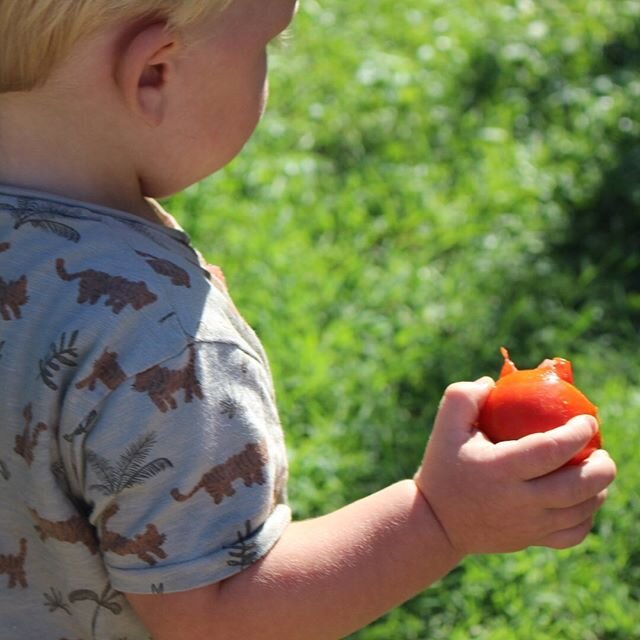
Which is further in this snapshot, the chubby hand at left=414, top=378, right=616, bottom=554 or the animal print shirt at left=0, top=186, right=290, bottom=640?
the chubby hand at left=414, top=378, right=616, bottom=554

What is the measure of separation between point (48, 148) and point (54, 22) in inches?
7.2

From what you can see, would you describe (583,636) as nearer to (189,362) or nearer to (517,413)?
(517,413)

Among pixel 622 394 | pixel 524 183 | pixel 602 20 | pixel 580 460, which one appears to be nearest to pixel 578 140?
pixel 524 183

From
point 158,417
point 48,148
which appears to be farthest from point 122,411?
point 48,148

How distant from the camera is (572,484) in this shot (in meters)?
1.74

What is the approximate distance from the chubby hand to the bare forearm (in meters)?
0.04

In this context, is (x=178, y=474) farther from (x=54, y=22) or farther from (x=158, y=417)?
(x=54, y=22)

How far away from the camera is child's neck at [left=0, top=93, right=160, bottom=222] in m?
1.70

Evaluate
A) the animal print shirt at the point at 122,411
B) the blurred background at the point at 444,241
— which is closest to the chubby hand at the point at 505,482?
the animal print shirt at the point at 122,411

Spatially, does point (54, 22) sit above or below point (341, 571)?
above

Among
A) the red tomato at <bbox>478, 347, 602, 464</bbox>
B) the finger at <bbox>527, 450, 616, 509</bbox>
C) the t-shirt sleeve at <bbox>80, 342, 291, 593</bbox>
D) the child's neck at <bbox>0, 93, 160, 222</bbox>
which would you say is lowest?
the finger at <bbox>527, 450, 616, 509</bbox>

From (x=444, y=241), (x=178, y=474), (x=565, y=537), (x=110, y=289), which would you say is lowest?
(x=444, y=241)

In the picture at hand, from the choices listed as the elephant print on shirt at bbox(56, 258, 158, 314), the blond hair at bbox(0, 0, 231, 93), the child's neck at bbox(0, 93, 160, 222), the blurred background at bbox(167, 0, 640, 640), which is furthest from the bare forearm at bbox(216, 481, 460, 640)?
the blurred background at bbox(167, 0, 640, 640)

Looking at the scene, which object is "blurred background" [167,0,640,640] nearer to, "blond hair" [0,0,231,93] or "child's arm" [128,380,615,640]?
"child's arm" [128,380,615,640]
